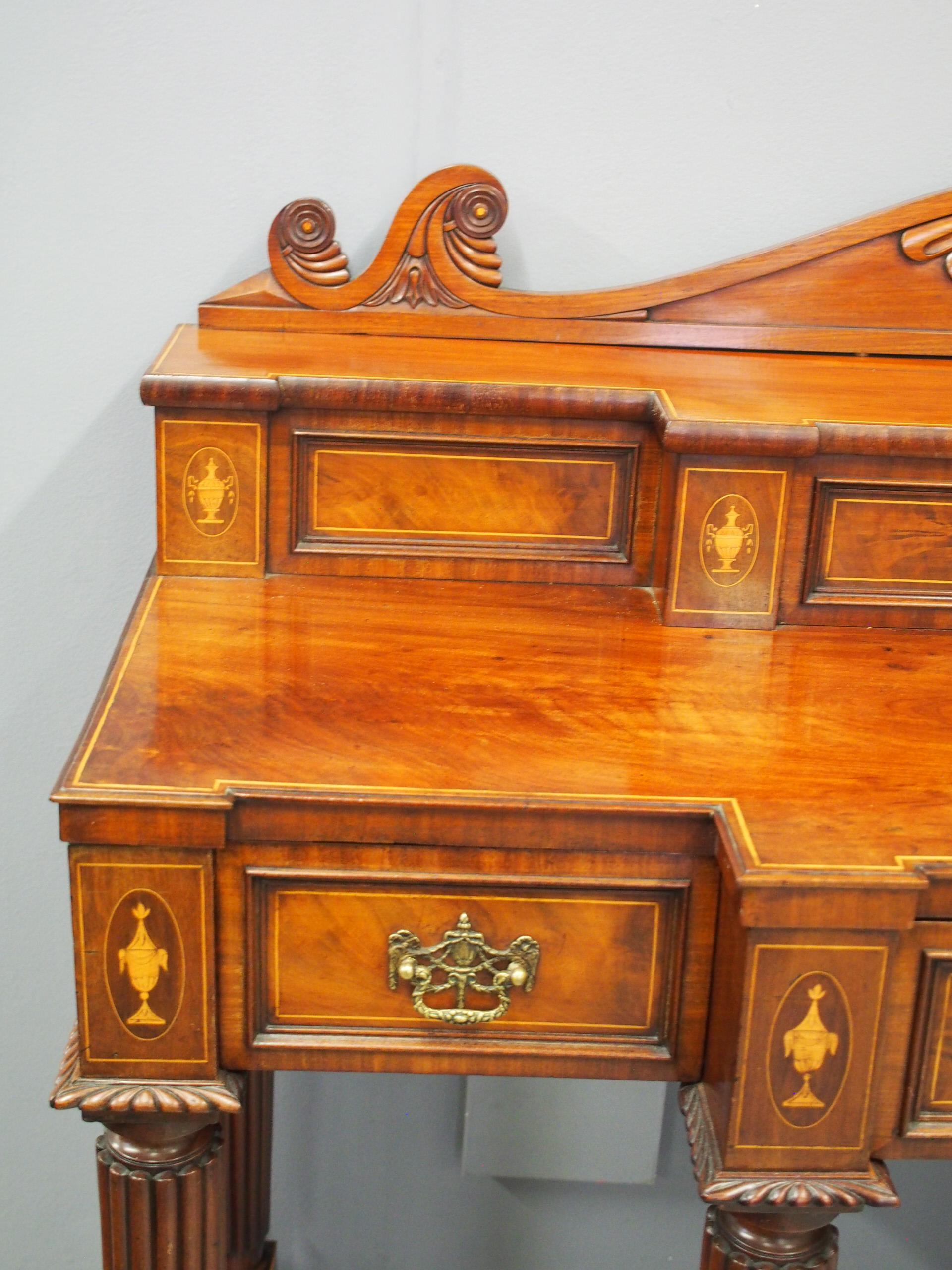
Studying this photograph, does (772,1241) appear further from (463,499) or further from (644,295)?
(644,295)

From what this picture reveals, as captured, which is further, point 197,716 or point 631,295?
point 631,295

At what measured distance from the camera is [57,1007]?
1615 millimetres

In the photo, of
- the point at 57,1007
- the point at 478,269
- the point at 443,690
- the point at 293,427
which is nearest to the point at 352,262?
the point at 478,269

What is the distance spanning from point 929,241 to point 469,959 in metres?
0.81

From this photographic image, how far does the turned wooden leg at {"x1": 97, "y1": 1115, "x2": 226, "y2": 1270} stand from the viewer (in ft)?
3.16

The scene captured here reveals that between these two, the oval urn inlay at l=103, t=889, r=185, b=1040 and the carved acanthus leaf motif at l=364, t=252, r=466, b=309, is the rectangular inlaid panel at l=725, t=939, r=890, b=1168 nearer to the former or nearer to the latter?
the oval urn inlay at l=103, t=889, r=185, b=1040

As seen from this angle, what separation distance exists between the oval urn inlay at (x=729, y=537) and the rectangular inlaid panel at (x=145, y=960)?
1.56 feet

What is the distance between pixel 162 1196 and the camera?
38.1 inches

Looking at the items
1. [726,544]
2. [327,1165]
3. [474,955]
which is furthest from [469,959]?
[327,1165]

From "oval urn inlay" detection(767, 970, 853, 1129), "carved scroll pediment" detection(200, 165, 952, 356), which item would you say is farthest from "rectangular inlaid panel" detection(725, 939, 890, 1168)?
"carved scroll pediment" detection(200, 165, 952, 356)

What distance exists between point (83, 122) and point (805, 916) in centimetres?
97

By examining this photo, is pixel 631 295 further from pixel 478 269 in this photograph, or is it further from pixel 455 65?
pixel 455 65

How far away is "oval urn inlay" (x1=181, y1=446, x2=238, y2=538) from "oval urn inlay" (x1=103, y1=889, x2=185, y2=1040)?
40 cm

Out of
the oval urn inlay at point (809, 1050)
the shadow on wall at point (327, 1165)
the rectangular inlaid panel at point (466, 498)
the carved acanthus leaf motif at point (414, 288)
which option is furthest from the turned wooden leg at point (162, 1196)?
the carved acanthus leaf motif at point (414, 288)
